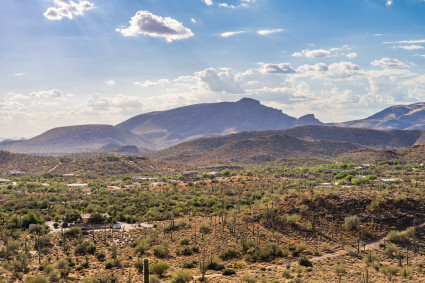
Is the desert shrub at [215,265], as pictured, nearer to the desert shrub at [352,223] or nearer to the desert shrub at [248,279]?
the desert shrub at [248,279]

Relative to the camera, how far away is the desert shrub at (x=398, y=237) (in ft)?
102

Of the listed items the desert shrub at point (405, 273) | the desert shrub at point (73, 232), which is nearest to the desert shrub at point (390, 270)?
the desert shrub at point (405, 273)

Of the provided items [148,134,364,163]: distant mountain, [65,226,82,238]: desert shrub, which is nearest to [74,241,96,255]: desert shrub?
[65,226,82,238]: desert shrub

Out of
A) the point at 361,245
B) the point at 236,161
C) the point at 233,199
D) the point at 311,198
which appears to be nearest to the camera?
the point at 361,245

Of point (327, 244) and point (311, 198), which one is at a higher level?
point (311, 198)

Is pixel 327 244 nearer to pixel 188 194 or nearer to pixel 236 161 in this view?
pixel 188 194

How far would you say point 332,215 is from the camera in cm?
3709

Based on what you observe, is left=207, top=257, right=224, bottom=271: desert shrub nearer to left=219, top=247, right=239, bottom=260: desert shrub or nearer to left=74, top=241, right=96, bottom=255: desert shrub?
left=219, top=247, right=239, bottom=260: desert shrub

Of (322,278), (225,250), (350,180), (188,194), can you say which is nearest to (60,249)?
(225,250)

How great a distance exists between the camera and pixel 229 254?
30578mm

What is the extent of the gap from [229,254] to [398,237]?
51.4 feet

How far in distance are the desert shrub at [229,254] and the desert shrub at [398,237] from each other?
1441 centimetres

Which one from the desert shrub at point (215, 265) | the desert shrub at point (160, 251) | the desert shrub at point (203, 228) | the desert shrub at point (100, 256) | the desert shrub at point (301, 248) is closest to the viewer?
the desert shrub at point (215, 265)

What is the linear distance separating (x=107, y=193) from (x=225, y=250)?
133 ft
